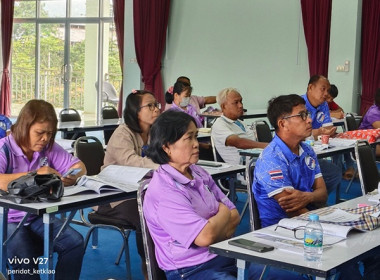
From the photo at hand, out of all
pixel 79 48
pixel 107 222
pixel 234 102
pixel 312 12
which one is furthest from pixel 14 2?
pixel 107 222

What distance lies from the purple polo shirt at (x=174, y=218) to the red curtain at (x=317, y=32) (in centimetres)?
764

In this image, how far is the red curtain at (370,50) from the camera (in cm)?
972

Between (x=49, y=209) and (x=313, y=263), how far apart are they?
135cm

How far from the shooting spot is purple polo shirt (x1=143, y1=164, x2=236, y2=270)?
2660mm

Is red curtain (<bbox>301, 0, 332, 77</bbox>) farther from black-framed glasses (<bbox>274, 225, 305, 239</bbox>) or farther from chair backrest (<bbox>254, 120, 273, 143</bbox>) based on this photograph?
black-framed glasses (<bbox>274, 225, 305, 239</bbox>)

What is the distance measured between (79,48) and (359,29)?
6.48m

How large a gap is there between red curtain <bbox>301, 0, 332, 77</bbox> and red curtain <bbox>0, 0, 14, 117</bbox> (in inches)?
278

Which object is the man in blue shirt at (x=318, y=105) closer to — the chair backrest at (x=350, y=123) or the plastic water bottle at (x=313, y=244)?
the chair backrest at (x=350, y=123)

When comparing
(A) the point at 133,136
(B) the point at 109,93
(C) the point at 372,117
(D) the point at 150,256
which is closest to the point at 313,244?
(D) the point at 150,256

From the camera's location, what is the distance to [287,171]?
3.49 m

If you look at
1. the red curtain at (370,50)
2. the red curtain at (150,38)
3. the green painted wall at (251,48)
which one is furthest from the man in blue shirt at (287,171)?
the red curtain at (150,38)

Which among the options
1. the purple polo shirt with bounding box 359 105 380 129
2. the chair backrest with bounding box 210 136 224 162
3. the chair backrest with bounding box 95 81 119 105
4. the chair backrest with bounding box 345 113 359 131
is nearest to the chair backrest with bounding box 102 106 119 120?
the chair backrest with bounding box 210 136 224 162

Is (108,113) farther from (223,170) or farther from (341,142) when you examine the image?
(223,170)

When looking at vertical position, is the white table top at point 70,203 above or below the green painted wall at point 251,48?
below
